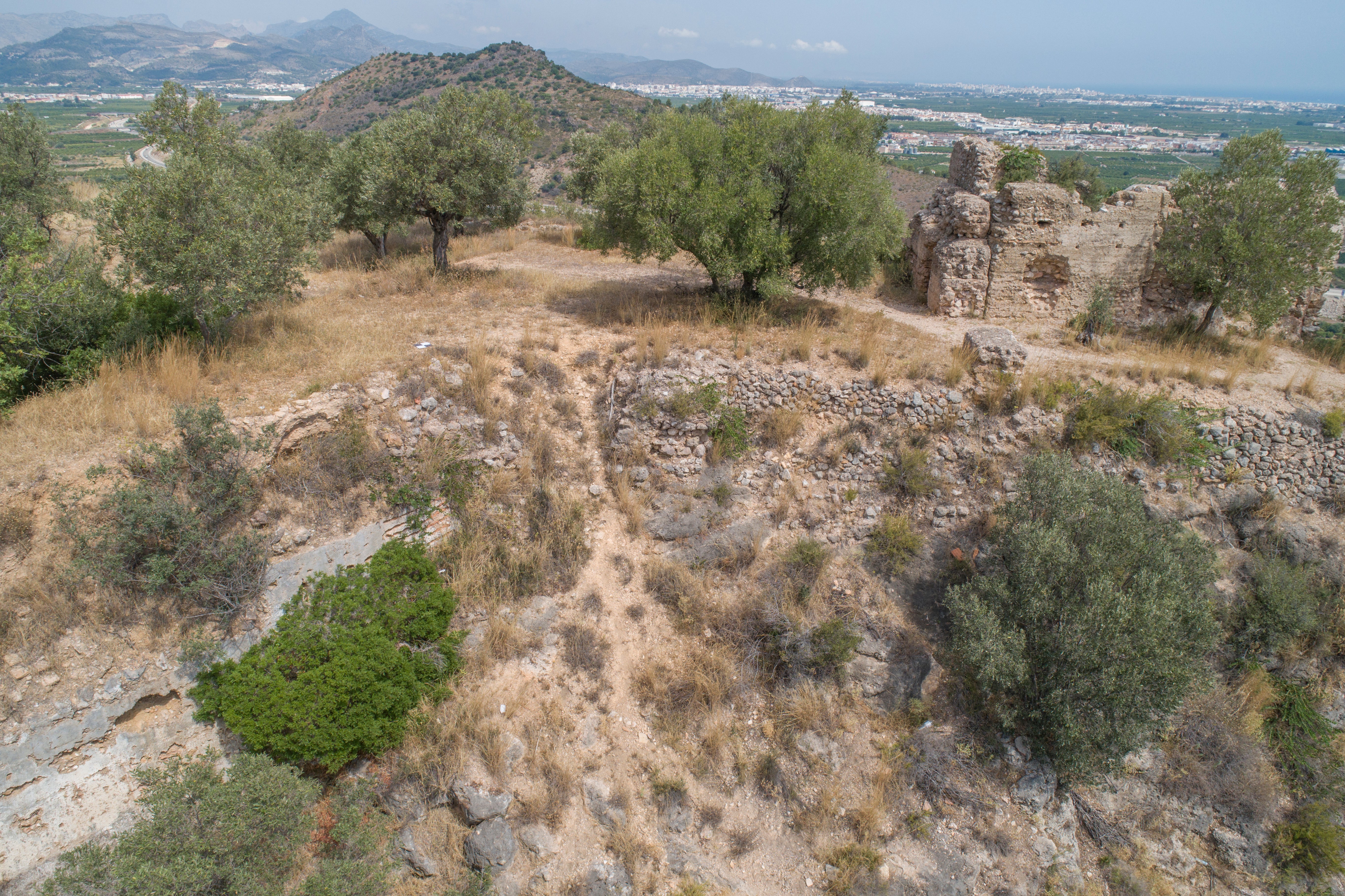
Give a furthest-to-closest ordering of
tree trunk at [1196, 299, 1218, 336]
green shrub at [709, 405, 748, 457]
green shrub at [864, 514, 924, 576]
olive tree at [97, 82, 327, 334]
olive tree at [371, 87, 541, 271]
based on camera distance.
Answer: olive tree at [371, 87, 541, 271]
tree trunk at [1196, 299, 1218, 336]
green shrub at [709, 405, 748, 457]
green shrub at [864, 514, 924, 576]
olive tree at [97, 82, 327, 334]

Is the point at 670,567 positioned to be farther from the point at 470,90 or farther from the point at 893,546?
the point at 470,90

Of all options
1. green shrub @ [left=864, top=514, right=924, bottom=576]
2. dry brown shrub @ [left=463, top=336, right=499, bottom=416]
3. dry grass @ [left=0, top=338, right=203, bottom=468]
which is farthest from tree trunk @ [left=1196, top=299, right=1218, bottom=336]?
dry grass @ [left=0, top=338, right=203, bottom=468]

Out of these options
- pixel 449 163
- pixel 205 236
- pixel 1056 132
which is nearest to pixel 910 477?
pixel 205 236

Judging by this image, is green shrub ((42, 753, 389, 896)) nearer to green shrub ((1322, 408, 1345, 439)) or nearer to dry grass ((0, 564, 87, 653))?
dry grass ((0, 564, 87, 653))

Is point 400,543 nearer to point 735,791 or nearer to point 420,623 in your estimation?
point 420,623

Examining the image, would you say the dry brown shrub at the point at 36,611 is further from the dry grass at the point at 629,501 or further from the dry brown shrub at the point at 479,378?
the dry grass at the point at 629,501

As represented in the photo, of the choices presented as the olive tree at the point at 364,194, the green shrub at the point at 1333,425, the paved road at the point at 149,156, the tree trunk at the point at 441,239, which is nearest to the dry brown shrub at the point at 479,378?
the olive tree at the point at 364,194

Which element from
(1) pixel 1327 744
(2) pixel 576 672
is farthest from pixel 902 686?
(1) pixel 1327 744
